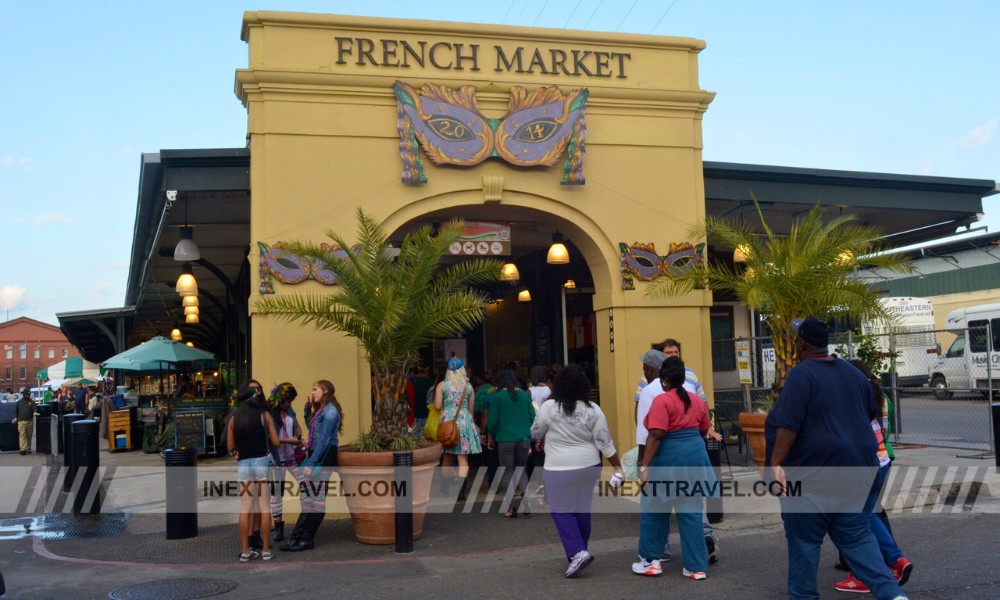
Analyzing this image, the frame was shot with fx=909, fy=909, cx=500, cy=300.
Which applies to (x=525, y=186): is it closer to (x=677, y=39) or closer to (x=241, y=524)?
(x=677, y=39)

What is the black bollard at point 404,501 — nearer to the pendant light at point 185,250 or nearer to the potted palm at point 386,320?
the potted palm at point 386,320

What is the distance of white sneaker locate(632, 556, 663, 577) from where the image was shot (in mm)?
7289

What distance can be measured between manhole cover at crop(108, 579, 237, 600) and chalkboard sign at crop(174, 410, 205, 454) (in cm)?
1004

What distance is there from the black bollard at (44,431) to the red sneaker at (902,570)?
19760mm

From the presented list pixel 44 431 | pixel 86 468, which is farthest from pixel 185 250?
pixel 44 431

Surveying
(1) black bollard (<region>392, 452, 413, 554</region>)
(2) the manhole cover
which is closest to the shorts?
(2) the manhole cover

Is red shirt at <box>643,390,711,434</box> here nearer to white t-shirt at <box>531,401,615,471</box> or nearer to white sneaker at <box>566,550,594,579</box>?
white t-shirt at <box>531,401,615,471</box>

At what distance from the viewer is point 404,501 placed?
29.0ft

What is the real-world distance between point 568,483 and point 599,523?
2.61m

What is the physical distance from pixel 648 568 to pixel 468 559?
74.4 inches

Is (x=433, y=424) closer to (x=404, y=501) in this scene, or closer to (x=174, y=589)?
(x=404, y=501)

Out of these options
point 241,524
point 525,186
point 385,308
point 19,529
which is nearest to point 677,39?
point 525,186

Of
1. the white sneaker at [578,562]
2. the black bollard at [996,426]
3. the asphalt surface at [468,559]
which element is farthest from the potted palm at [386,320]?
the black bollard at [996,426]

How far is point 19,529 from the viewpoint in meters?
10.8
